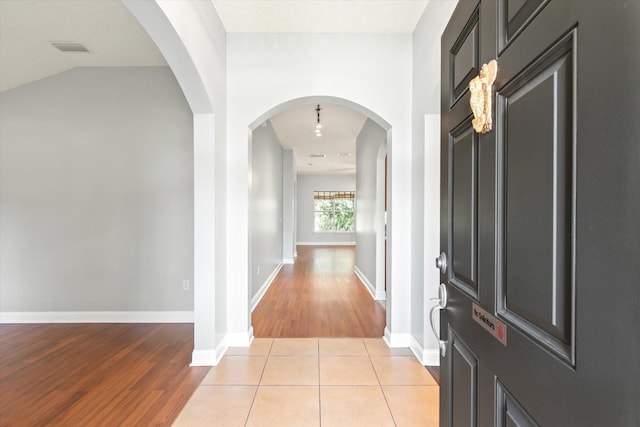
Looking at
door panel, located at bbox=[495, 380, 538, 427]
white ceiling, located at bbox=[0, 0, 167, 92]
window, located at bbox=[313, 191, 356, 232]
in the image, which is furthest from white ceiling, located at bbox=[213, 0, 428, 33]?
window, located at bbox=[313, 191, 356, 232]

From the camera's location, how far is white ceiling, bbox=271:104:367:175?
5.06 meters

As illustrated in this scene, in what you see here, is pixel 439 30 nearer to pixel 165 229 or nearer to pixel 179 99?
pixel 179 99

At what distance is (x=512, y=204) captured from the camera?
2.57ft

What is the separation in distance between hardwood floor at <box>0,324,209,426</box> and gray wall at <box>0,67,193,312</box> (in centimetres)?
41

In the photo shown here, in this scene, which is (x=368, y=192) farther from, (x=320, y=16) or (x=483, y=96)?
(x=483, y=96)

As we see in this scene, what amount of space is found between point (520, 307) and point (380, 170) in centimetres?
436

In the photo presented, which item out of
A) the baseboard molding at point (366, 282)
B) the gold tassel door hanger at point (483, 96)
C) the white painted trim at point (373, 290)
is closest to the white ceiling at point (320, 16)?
the gold tassel door hanger at point (483, 96)

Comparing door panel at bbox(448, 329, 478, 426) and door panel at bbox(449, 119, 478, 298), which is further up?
door panel at bbox(449, 119, 478, 298)

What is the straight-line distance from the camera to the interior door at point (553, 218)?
1.57ft

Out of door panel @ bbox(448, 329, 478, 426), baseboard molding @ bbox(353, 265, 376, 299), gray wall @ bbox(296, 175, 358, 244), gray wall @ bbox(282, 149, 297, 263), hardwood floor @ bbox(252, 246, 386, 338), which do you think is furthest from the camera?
gray wall @ bbox(296, 175, 358, 244)

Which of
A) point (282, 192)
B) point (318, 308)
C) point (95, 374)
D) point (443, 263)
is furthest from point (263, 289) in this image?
point (443, 263)

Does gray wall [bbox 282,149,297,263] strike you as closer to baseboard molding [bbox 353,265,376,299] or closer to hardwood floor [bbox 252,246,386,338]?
hardwood floor [bbox 252,246,386,338]

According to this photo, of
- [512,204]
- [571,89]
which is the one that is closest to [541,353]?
[512,204]

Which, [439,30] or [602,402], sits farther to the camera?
[439,30]
